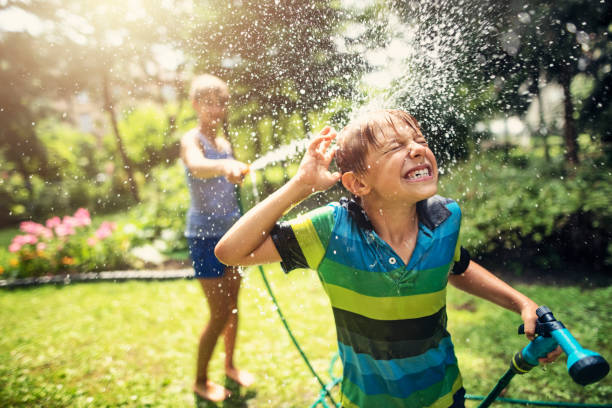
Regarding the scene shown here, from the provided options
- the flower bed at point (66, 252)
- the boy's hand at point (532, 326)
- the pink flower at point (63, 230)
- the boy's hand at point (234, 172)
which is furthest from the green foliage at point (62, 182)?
the boy's hand at point (532, 326)

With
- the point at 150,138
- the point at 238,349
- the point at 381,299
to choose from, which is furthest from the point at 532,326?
the point at 150,138

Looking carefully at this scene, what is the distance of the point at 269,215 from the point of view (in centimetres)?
115

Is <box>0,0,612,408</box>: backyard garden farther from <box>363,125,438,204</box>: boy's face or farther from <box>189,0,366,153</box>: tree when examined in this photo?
<box>363,125,438,204</box>: boy's face

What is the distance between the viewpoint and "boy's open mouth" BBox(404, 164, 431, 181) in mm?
1147

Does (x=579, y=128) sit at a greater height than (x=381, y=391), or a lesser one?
greater

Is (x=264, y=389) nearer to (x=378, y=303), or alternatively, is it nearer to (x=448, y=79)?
(x=378, y=303)

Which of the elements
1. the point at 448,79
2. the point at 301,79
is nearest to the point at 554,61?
the point at 448,79

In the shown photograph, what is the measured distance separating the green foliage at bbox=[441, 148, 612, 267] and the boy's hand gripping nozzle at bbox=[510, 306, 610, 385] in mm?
2488

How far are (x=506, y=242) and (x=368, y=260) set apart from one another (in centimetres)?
318

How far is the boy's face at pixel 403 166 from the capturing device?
44.9 inches

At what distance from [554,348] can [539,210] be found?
10.6 ft

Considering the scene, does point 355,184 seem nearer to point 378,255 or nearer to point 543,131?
point 378,255

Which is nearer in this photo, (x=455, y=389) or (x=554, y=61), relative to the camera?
(x=455, y=389)

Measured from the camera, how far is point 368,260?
47.8 inches
